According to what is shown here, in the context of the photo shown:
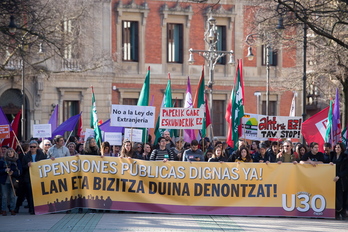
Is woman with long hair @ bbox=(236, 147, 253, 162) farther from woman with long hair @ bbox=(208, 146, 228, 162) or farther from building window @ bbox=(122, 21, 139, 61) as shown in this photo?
building window @ bbox=(122, 21, 139, 61)

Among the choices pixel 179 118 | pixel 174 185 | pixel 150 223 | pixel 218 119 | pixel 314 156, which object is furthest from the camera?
pixel 218 119

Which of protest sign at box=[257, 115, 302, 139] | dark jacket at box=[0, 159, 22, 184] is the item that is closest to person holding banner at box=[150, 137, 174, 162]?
dark jacket at box=[0, 159, 22, 184]

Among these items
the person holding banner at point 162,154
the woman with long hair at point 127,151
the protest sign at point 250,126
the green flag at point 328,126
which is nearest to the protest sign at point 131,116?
the person holding banner at point 162,154

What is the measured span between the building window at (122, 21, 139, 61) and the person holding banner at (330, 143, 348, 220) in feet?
92.7

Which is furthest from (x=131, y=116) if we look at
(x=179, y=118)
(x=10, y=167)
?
(x=10, y=167)

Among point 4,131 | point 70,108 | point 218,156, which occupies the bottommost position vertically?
point 218,156

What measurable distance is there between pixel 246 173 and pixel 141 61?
2830 centimetres

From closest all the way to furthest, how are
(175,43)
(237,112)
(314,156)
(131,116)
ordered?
(314,156), (131,116), (237,112), (175,43)

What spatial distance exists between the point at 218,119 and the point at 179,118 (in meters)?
26.9

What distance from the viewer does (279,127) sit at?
20.3 metres

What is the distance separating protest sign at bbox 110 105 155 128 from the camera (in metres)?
18.3

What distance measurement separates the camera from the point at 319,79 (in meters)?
36.1

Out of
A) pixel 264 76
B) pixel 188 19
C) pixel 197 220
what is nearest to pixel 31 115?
pixel 188 19

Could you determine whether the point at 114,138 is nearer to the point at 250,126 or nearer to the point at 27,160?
the point at 250,126
